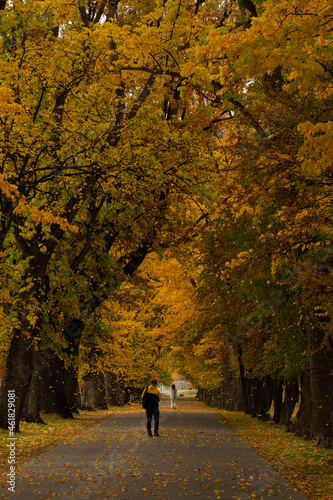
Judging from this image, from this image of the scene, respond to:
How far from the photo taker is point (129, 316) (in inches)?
1656

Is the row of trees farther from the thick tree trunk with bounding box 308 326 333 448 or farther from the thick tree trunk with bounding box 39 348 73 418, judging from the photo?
the thick tree trunk with bounding box 39 348 73 418

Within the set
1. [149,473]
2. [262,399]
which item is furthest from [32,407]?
[149,473]

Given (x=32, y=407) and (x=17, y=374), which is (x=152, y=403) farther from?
(x=32, y=407)

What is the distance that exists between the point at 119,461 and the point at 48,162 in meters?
7.65

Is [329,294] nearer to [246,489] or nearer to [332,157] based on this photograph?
[246,489]

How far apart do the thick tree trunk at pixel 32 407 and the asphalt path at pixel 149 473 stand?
20.3 feet

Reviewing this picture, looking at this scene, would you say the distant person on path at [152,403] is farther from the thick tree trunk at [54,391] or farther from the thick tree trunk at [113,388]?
the thick tree trunk at [113,388]

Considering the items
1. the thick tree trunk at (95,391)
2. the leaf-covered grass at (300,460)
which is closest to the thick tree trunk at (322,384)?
the leaf-covered grass at (300,460)

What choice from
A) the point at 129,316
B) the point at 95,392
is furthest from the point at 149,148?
the point at 95,392

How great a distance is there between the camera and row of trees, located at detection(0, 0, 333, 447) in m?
11.5

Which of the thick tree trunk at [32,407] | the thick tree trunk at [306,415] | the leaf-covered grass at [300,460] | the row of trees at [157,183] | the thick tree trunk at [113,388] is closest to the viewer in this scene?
the leaf-covered grass at [300,460]

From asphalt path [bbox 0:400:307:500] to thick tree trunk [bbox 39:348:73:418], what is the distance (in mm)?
10671

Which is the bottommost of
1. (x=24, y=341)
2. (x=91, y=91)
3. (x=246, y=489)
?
(x=246, y=489)

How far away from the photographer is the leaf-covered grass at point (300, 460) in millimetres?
10047
